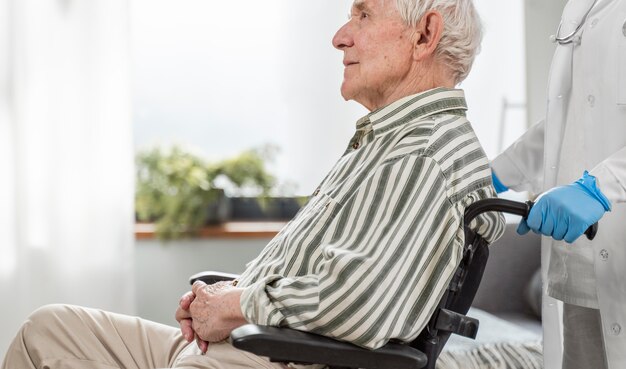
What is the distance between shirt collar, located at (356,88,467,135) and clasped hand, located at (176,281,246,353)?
16.3 inches

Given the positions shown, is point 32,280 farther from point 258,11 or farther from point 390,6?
point 390,6

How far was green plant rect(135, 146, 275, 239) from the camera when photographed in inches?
137

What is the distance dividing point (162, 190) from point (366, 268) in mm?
2360

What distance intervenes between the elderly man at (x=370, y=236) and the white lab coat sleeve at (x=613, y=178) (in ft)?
0.60

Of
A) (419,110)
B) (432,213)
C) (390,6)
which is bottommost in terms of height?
(432,213)

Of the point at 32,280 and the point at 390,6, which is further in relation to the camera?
the point at 32,280

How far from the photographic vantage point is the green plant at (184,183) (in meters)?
3.48

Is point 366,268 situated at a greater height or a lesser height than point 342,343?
greater

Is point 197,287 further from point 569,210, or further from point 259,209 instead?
point 259,209

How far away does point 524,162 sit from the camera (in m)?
1.88

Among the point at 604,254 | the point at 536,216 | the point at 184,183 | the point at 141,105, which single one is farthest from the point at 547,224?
the point at 141,105

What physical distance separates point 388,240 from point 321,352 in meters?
0.22

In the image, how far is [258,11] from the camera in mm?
3602

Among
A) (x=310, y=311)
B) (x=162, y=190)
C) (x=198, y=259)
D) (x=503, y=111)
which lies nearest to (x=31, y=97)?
(x=162, y=190)
